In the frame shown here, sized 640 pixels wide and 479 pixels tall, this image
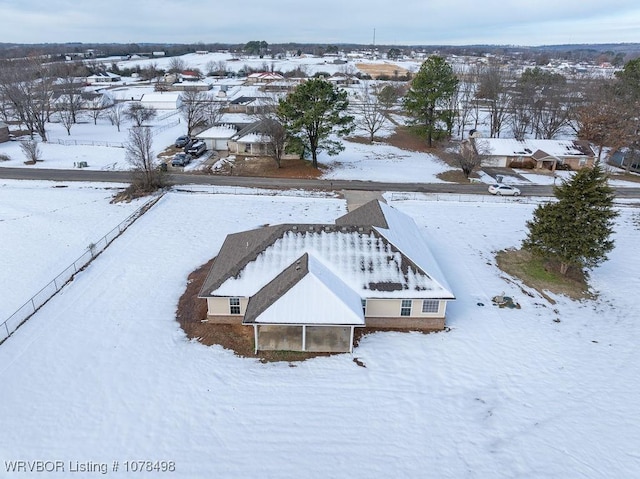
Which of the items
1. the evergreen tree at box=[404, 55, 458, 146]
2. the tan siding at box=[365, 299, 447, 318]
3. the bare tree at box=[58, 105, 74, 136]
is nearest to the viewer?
the tan siding at box=[365, 299, 447, 318]

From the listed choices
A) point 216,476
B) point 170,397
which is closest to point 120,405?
point 170,397

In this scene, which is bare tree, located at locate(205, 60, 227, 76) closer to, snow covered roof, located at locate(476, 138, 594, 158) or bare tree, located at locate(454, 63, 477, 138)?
bare tree, located at locate(454, 63, 477, 138)

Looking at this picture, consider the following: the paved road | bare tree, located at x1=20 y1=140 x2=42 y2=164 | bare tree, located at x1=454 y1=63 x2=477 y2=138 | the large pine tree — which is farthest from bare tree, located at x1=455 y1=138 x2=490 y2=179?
bare tree, located at x1=20 y1=140 x2=42 y2=164

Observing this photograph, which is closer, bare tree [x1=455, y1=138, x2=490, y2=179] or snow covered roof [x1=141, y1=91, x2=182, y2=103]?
bare tree [x1=455, y1=138, x2=490, y2=179]

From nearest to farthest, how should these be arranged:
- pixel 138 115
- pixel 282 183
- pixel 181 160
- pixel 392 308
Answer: pixel 392 308, pixel 282 183, pixel 181 160, pixel 138 115

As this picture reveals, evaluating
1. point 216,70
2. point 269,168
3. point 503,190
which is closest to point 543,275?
point 503,190

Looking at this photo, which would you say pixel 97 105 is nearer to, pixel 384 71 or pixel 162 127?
pixel 162 127
